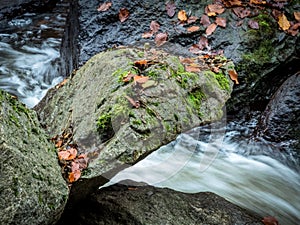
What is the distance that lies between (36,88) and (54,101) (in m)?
2.81

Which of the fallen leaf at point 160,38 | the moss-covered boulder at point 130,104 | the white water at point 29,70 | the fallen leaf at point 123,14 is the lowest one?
the white water at point 29,70

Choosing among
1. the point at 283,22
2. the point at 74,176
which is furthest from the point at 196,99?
the point at 283,22

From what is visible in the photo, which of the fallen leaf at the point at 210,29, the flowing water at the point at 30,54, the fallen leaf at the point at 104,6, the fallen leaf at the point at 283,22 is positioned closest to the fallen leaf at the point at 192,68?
the fallen leaf at the point at 210,29

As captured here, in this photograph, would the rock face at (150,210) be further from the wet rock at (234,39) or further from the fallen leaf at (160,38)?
the fallen leaf at (160,38)

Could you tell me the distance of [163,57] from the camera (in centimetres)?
362

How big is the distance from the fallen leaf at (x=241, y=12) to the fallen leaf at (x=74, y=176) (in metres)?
3.85

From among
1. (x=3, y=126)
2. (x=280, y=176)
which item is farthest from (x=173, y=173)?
(x=3, y=126)

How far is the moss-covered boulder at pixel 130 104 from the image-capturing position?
8.96ft

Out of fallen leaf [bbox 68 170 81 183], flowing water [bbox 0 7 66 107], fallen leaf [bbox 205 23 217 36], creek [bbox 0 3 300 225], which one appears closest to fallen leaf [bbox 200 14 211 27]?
fallen leaf [bbox 205 23 217 36]

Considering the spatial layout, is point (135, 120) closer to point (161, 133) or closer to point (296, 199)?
point (161, 133)

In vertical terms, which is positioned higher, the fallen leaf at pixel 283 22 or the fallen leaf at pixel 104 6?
the fallen leaf at pixel 283 22

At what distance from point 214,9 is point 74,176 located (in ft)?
12.5

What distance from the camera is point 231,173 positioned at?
4.60m

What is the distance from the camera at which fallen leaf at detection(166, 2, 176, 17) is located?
5.52 meters
